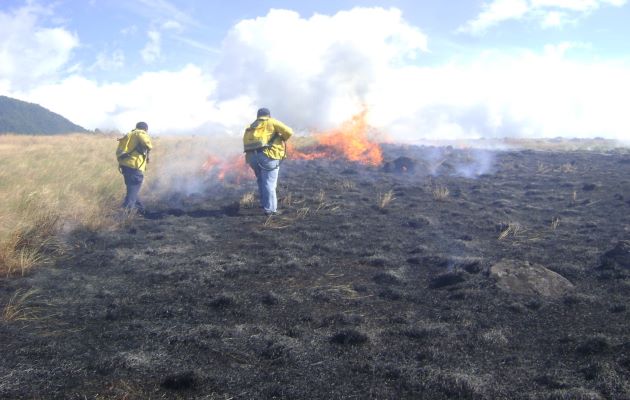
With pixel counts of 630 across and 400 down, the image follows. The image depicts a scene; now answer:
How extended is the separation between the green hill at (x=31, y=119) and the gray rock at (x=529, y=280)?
11474 centimetres

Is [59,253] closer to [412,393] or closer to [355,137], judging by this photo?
Result: [412,393]

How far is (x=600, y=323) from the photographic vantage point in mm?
4309

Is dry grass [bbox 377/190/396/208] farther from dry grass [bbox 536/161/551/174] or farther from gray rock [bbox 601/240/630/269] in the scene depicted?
dry grass [bbox 536/161/551/174]

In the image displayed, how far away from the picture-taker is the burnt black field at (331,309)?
128 inches

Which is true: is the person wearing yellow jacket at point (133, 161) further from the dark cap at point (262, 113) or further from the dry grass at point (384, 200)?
the dry grass at point (384, 200)

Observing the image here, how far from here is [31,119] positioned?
364 feet

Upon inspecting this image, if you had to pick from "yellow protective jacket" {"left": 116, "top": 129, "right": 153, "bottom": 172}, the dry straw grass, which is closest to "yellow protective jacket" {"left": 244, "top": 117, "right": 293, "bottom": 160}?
"yellow protective jacket" {"left": 116, "top": 129, "right": 153, "bottom": 172}

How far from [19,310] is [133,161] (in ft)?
19.5

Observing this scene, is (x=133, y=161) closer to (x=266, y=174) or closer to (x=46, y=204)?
(x=46, y=204)

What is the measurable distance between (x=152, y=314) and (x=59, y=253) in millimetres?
3003

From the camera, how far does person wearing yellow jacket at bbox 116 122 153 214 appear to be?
985 centimetres

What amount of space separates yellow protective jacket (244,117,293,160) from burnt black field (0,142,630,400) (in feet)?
4.68

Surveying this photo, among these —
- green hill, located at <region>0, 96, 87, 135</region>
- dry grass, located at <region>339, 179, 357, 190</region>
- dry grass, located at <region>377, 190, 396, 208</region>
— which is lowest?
dry grass, located at <region>377, 190, 396, 208</region>

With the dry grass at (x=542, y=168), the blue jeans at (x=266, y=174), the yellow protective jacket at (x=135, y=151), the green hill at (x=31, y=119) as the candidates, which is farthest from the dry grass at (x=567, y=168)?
the green hill at (x=31, y=119)
